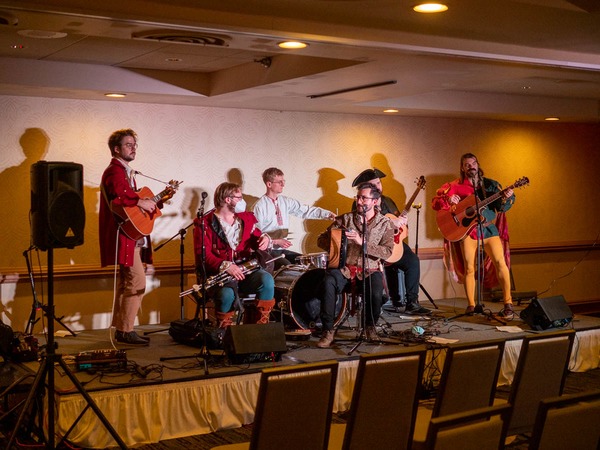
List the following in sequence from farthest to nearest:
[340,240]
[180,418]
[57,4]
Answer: [340,240] → [180,418] → [57,4]

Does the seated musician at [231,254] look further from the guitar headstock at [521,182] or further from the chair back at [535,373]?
the chair back at [535,373]

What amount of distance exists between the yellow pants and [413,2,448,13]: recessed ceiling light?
3763 millimetres

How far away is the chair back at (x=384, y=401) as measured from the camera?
3.83m

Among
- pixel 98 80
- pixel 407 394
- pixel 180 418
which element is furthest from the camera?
pixel 98 80

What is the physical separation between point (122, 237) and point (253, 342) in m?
1.47

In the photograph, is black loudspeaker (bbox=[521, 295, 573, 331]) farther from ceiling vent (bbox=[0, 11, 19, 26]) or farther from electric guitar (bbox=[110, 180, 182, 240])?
ceiling vent (bbox=[0, 11, 19, 26])

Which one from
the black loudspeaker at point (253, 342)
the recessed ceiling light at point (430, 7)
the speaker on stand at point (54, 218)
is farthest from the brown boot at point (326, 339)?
the recessed ceiling light at point (430, 7)

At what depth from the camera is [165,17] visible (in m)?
4.86

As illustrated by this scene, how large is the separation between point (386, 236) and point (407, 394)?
10.2 ft

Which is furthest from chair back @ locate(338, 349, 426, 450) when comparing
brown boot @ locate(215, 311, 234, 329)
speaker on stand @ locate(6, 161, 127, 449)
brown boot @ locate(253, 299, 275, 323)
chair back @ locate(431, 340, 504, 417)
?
brown boot @ locate(253, 299, 275, 323)

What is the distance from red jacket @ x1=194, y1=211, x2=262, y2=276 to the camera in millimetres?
7031

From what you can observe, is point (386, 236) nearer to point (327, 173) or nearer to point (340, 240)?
point (340, 240)

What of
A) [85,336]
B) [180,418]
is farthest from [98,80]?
[180,418]

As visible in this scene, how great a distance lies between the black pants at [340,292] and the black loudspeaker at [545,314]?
156 centimetres
